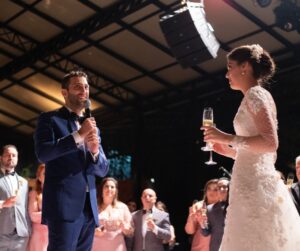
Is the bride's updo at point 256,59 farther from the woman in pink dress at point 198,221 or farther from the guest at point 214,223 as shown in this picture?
the woman in pink dress at point 198,221

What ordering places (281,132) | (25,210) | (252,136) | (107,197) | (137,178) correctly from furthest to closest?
(137,178), (281,132), (107,197), (25,210), (252,136)

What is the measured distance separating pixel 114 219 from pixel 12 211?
3.55ft

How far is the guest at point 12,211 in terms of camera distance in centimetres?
447

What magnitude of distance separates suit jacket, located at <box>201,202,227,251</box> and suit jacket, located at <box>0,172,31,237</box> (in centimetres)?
164

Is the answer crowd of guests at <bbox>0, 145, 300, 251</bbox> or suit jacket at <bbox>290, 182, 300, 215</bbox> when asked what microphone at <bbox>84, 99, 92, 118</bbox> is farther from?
suit jacket at <bbox>290, 182, 300, 215</bbox>

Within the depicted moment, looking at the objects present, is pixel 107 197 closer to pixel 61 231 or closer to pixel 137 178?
pixel 61 231

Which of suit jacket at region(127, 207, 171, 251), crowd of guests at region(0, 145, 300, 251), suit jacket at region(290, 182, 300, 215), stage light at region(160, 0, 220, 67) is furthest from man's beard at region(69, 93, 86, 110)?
stage light at region(160, 0, 220, 67)

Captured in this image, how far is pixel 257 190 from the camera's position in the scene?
7.66 ft

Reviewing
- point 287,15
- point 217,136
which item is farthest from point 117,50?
point 217,136

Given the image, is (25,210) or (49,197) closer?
(49,197)

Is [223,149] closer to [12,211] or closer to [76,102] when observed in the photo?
[76,102]

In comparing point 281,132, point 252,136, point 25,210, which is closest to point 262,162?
point 252,136

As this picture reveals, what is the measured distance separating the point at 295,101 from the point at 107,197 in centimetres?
480

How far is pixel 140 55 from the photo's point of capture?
371 inches
